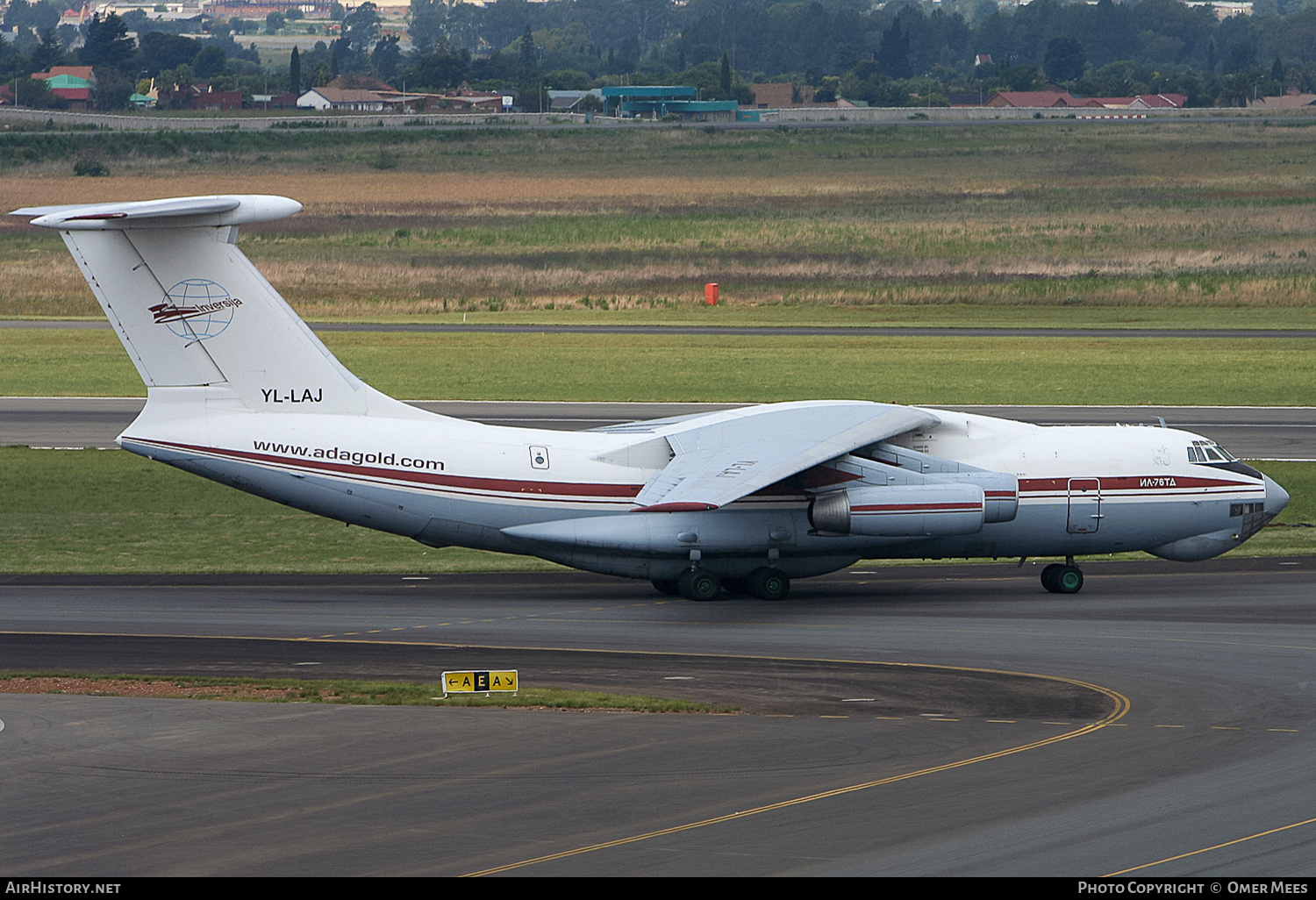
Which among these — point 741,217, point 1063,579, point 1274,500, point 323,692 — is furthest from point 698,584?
point 741,217

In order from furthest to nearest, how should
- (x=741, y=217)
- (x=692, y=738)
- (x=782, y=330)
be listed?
(x=741, y=217), (x=782, y=330), (x=692, y=738)

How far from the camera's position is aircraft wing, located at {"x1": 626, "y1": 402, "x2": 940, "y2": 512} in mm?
26500

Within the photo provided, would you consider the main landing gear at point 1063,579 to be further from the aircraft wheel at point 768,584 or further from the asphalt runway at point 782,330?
the asphalt runway at point 782,330

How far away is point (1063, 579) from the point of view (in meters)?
29.8

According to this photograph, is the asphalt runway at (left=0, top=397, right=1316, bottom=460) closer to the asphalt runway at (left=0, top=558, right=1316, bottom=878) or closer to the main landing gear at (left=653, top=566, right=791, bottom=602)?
the asphalt runway at (left=0, top=558, right=1316, bottom=878)

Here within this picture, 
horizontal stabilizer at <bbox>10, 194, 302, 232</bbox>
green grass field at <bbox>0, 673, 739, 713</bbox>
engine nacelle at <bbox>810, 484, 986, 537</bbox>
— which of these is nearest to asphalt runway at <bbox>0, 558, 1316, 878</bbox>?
green grass field at <bbox>0, 673, 739, 713</bbox>

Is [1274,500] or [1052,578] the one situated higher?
[1274,500]

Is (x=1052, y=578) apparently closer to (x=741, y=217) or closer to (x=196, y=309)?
(x=196, y=309)

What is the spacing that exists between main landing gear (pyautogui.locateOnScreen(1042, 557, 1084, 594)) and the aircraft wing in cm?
358

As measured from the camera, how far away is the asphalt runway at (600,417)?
4594 cm

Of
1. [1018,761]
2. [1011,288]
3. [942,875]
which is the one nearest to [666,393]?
[1011,288]

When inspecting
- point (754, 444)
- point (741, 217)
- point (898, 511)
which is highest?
point (741, 217)

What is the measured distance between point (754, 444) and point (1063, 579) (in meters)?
6.46

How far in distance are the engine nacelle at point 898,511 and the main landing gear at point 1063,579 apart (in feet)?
7.06
